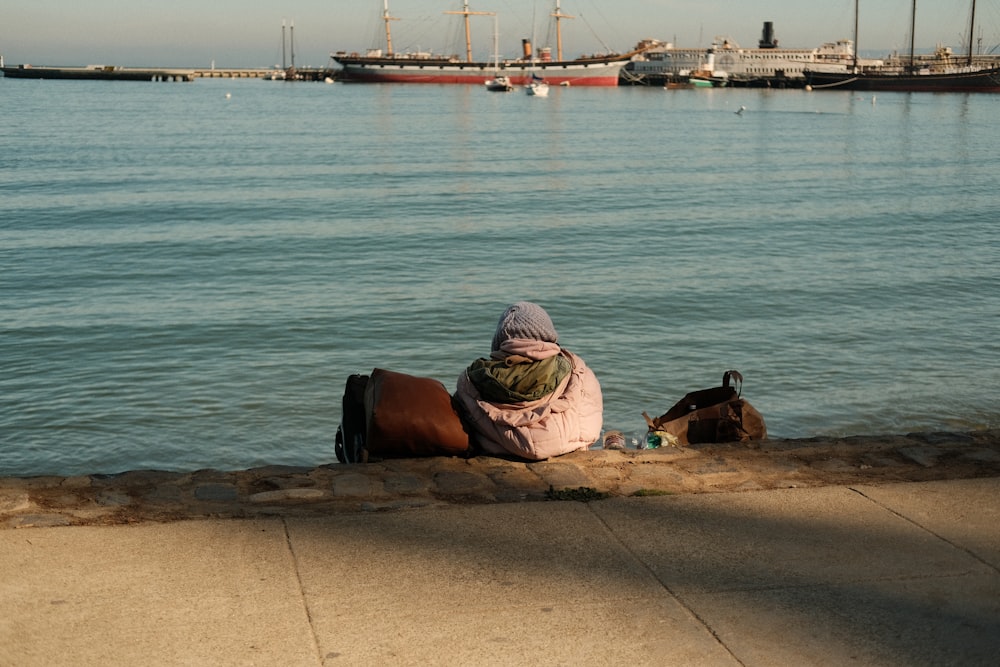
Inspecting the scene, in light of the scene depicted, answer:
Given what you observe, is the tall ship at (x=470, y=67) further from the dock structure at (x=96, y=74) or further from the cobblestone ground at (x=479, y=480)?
the cobblestone ground at (x=479, y=480)

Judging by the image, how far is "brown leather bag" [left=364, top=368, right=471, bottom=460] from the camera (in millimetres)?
5422

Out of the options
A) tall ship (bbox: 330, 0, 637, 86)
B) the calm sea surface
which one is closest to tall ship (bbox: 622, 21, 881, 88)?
tall ship (bbox: 330, 0, 637, 86)

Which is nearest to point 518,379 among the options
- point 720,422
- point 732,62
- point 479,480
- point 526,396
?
point 526,396

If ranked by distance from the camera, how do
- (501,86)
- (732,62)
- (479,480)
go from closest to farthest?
(479,480), (501,86), (732,62)

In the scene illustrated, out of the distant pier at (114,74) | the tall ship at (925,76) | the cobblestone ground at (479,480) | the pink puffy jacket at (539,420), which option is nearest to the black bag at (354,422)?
the cobblestone ground at (479,480)

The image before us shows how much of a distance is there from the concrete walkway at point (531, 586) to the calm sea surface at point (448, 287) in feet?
13.9

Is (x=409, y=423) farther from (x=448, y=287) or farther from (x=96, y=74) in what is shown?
(x=96, y=74)

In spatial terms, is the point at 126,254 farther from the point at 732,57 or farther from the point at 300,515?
the point at 732,57

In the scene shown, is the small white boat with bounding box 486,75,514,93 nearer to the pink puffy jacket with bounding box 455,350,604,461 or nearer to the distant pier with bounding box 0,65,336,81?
the distant pier with bounding box 0,65,336,81

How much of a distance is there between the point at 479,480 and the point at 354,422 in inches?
36.2

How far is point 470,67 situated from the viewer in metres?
145

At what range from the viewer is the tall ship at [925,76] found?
115750 millimetres

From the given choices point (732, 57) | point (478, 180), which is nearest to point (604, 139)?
point (478, 180)

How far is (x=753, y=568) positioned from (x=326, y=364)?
8.00 metres
